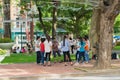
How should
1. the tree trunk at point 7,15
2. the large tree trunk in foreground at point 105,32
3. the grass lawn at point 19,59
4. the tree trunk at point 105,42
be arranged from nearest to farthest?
the large tree trunk in foreground at point 105,32
the tree trunk at point 105,42
the grass lawn at point 19,59
the tree trunk at point 7,15

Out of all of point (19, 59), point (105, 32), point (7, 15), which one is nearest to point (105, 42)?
point (105, 32)

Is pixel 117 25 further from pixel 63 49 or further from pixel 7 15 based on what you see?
pixel 63 49

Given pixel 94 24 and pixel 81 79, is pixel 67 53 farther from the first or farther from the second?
pixel 81 79

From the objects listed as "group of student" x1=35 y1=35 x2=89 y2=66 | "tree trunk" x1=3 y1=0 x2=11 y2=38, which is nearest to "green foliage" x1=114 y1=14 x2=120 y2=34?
"tree trunk" x1=3 y1=0 x2=11 y2=38

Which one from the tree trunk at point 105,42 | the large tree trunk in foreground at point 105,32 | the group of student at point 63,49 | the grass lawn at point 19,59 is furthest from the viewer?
the grass lawn at point 19,59

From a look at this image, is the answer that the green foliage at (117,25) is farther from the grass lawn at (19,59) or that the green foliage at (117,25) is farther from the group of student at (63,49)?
the group of student at (63,49)

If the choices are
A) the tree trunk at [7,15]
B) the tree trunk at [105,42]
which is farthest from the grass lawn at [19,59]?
the tree trunk at [7,15]

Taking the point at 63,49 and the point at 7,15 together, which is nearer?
the point at 63,49

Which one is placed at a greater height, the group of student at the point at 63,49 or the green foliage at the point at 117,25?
the group of student at the point at 63,49

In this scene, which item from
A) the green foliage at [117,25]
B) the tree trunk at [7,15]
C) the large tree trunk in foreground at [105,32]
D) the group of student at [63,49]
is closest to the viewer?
the large tree trunk in foreground at [105,32]

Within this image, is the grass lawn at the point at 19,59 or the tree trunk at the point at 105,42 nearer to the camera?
the tree trunk at the point at 105,42

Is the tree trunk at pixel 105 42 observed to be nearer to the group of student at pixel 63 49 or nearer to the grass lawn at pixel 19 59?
the group of student at pixel 63 49

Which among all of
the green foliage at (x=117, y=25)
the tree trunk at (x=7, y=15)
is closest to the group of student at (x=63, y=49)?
the tree trunk at (x=7, y=15)

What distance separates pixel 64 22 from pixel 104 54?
32235 millimetres
